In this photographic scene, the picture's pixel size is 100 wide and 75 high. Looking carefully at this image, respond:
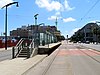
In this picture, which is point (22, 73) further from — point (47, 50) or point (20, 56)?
point (47, 50)

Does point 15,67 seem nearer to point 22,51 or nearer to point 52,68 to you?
point 52,68

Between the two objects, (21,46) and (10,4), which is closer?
(21,46)

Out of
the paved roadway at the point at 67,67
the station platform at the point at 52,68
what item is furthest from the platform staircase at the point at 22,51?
the station platform at the point at 52,68

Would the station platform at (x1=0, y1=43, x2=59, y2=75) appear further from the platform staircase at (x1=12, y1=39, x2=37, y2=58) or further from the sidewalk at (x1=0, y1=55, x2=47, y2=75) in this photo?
the platform staircase at (x1=12, y1=39, x2=37, y2=58)

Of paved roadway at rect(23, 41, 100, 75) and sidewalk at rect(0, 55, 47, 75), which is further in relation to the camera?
paved roadway at rect(23, 41, 100, 75)

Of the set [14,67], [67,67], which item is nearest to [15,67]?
[14,67]

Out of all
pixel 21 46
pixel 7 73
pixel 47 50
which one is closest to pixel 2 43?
pixel 47 50

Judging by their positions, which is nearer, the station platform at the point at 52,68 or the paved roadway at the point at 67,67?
the station platform at the point at 52,68

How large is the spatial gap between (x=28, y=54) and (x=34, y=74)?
1366 cm

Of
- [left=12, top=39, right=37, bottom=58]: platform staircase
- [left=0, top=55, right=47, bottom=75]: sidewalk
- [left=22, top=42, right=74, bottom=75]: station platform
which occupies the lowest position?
[left=22, top=42, right=74, bottom=75]: station platform

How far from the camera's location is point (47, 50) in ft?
129

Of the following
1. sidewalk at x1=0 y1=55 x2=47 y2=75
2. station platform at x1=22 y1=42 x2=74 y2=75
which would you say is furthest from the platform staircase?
sidewalk at x1=0 y1=55 x2=47 y2=75

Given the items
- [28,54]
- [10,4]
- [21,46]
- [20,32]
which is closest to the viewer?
[28,54]

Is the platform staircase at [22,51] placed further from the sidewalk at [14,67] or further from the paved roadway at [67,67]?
the sidewalk at [14,67]
